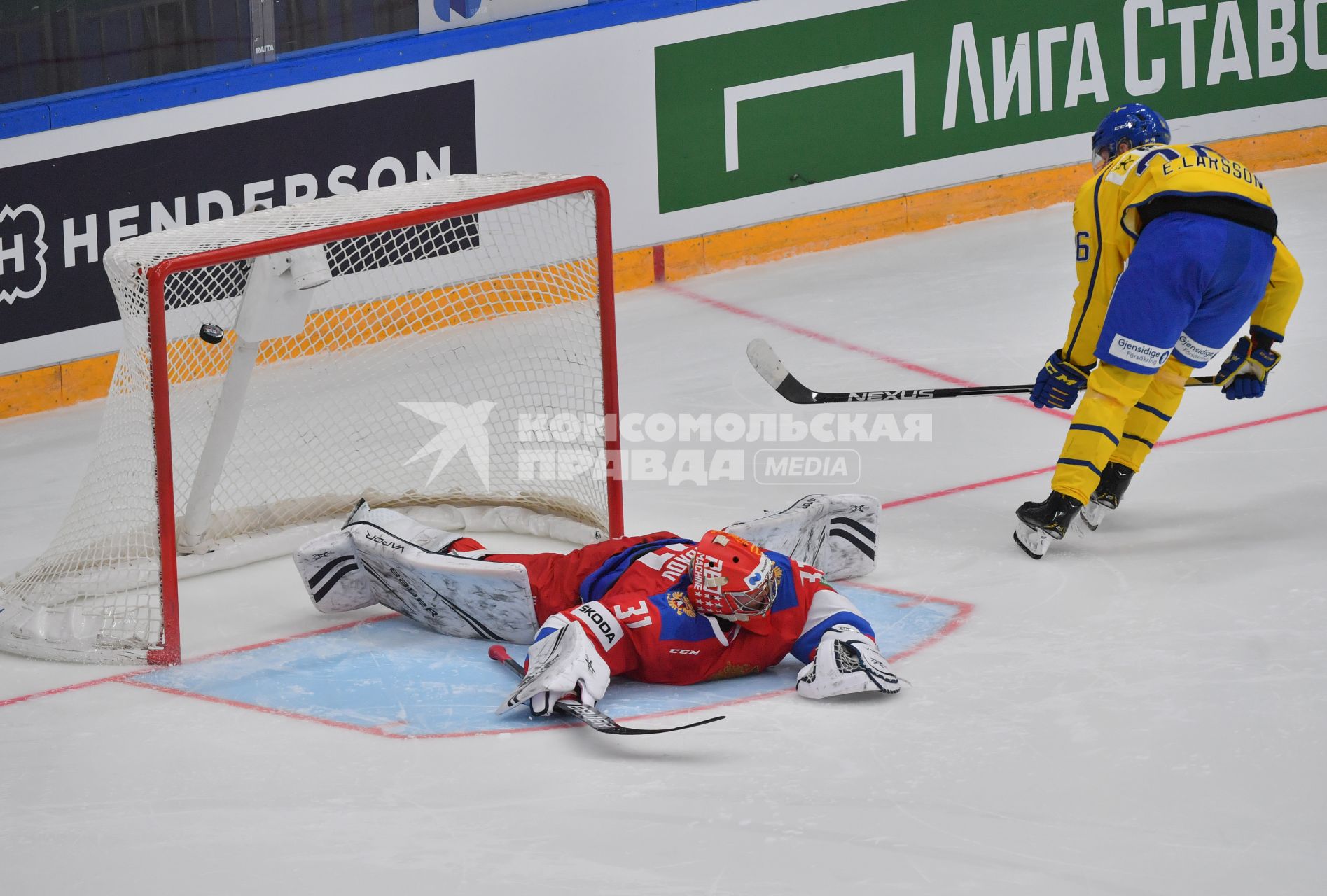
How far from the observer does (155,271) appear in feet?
15.2

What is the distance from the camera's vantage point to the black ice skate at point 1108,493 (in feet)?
18.1

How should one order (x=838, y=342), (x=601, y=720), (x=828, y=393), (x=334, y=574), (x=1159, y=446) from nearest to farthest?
1. (x=601, y=720)
2. (x=334, y=574)
3. (x=828, y=393)
4. (x=1159, y=446)
5. (x=838, y=342)

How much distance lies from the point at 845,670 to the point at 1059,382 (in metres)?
1.39

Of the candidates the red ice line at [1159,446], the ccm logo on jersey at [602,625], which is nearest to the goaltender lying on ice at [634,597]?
the ccm logo on jersey at [602,625]

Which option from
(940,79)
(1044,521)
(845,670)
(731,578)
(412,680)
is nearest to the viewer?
(731,578)

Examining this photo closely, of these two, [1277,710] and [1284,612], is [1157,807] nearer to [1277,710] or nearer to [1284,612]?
[1277,710]

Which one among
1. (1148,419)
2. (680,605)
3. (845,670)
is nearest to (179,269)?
(680,605)

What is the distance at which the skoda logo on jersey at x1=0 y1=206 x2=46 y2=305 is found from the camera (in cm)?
664

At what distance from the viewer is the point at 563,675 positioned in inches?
169

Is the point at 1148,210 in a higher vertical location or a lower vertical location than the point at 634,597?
higher

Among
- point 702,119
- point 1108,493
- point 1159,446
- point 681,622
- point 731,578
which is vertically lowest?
point 1159,446

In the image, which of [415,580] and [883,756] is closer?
[883,756]

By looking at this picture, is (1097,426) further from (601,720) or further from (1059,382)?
(601,720)

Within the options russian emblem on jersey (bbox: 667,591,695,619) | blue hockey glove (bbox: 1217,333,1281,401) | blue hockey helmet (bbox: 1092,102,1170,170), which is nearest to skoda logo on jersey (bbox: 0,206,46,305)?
russian emblem on jersey (bbox: 667,591,695,619)
